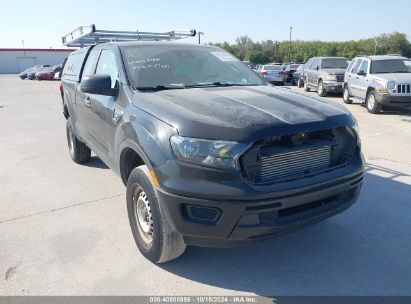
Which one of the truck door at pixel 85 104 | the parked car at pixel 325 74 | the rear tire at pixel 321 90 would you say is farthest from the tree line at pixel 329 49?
the truck door at pixel 85 104

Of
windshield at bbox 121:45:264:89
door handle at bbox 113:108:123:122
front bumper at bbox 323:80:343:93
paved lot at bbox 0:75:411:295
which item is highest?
windshield at bbox 121:45:264:89

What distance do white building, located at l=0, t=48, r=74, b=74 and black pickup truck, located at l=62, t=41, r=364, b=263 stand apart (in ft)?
219

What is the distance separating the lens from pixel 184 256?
324 cm

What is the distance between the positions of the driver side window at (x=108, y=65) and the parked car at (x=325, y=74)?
12.2m

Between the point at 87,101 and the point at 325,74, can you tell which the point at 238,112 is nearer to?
the point at 87,101

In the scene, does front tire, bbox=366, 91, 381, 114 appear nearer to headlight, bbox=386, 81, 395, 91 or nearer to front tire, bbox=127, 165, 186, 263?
headlight, bbox=386, 81, 395, 91

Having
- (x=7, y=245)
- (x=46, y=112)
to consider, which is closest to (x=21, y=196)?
(x=7, y=245)

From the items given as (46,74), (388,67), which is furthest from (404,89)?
(46,74)

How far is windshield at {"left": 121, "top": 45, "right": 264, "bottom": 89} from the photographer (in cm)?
360

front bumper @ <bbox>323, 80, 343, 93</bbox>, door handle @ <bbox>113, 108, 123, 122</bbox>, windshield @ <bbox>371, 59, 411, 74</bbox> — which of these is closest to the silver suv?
windshield @ <bbox>371, 59, 411, 74</bbox>

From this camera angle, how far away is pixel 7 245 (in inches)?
136

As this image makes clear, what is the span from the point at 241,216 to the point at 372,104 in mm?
9592

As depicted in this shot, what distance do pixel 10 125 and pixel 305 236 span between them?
30.2 feet

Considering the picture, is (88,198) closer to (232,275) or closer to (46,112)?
(232,275)
